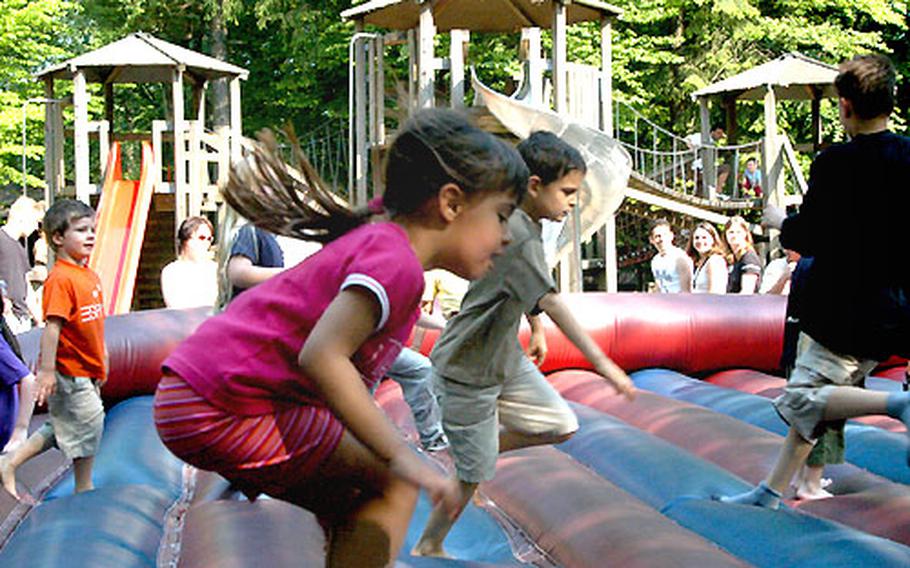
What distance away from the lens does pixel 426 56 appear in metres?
13.8

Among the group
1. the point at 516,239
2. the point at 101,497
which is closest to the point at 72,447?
the point at 101,497

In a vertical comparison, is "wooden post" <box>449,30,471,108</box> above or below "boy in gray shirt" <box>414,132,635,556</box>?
above

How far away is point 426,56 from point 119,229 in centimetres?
421

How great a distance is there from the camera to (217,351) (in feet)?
8.59

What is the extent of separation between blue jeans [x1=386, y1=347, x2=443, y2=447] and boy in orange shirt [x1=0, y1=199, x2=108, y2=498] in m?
1.32

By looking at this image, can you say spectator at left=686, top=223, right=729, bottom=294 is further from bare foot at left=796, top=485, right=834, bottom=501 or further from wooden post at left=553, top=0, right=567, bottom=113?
wooden post at left=553, top=0, right=567, bottom=113

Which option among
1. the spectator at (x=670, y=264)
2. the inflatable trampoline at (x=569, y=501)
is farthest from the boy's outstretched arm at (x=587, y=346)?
the spectator at (x=670, y=264)

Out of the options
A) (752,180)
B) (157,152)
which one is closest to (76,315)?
(157,152)

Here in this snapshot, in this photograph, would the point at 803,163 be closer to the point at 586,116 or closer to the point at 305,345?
the point at 586,116

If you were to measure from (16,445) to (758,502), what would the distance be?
332 centimetres

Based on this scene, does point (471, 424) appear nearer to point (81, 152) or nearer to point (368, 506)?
point (368, 506)

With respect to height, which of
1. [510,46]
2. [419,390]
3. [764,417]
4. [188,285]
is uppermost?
[510,46]

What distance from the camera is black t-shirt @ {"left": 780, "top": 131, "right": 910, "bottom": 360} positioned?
13.6 feet

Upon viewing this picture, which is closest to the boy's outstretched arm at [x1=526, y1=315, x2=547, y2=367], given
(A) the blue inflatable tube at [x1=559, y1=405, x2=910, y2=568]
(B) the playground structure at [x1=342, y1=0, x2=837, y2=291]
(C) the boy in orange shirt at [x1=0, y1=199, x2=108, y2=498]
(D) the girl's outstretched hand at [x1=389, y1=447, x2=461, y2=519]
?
(A) the blue inflatable tube at [x1=559, y1=405, x2=910, y2=568]
